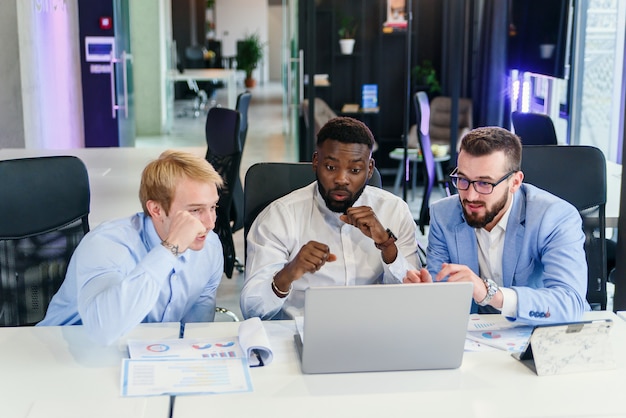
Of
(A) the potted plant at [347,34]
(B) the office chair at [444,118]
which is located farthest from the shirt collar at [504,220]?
(A) the potted plant at [347,34]

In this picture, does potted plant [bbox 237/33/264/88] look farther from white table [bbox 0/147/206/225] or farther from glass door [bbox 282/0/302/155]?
white table [bbox 0/147/206/225]

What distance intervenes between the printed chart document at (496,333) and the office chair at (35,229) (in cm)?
145

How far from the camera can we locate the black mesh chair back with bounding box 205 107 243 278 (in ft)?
15.4

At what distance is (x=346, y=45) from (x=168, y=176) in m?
6.47

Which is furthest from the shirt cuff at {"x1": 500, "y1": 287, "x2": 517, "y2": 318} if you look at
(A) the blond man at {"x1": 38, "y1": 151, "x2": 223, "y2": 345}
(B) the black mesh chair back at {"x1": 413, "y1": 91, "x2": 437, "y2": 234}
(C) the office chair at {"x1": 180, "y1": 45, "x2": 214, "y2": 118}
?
(C) the office chair at {"x1": 180, "y1": 45, "x2": 214, "y2": 118}

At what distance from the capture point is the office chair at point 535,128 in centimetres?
486

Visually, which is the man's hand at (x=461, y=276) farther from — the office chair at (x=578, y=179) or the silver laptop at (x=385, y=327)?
the office chair at (x=578, y=179)

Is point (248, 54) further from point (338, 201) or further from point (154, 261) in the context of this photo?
point (154, 261)

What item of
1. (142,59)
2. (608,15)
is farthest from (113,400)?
(142,59)

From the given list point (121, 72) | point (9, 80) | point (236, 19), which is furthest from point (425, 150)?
point (236, 19)

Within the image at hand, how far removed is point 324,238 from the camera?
2.86m

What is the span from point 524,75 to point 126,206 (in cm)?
495

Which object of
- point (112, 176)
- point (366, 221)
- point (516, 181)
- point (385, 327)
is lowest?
point (112, 176)

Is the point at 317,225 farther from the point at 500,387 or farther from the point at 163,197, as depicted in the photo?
the point at 500,387
